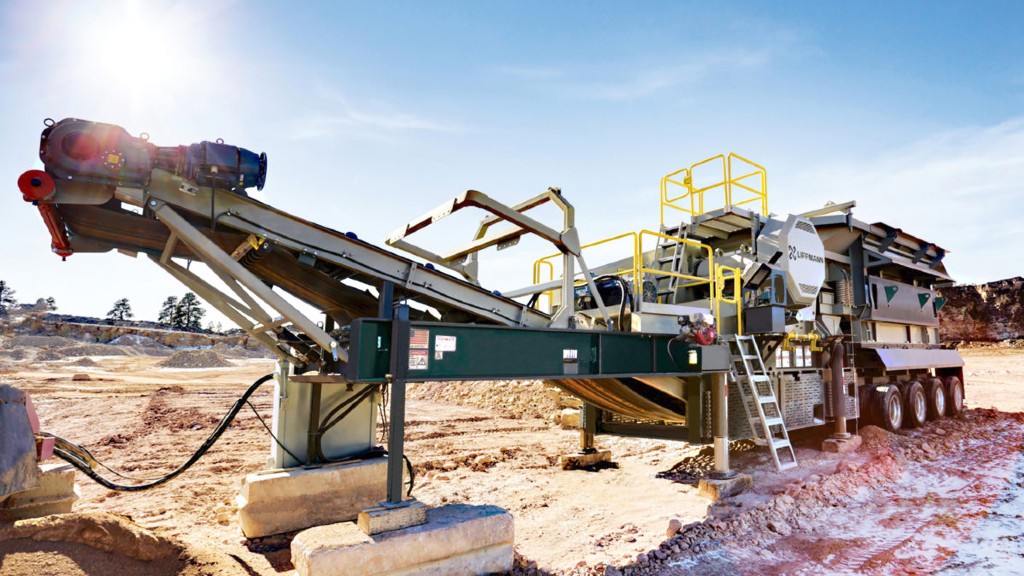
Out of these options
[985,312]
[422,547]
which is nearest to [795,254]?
[422,547]

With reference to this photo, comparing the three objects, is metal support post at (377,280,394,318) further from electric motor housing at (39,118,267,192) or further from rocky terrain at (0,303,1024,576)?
rocky terrain at (0,303,1024,576)

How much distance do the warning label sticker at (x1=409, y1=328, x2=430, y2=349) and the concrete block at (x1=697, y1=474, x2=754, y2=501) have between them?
399 cm

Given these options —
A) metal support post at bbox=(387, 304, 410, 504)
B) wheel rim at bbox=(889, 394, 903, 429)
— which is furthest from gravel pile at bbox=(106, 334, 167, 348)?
wheel rim at bbox=(889, 394, 903, 429)

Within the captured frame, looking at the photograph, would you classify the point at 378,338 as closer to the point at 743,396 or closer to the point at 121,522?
the point at 121,522

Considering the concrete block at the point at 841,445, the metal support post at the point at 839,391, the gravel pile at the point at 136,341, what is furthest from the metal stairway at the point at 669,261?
the gravel pile at the point at 136,341

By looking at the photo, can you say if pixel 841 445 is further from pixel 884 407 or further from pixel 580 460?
pixel 580 460

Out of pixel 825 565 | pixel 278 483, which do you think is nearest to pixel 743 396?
pixel 825 565

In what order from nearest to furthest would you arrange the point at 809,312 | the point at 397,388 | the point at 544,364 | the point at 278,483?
the point at 397,388 → the point at 544,364 → the point at 278,483 → the point at 809,312

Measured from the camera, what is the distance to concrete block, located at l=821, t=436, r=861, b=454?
8680 mm

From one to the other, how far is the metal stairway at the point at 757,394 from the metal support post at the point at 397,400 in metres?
4.23

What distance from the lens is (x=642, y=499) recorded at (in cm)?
657

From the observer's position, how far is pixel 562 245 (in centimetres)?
545

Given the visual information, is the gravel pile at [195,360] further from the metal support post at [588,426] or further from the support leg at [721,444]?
the support leg at [721,444]

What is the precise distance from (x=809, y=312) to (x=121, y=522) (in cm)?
849
